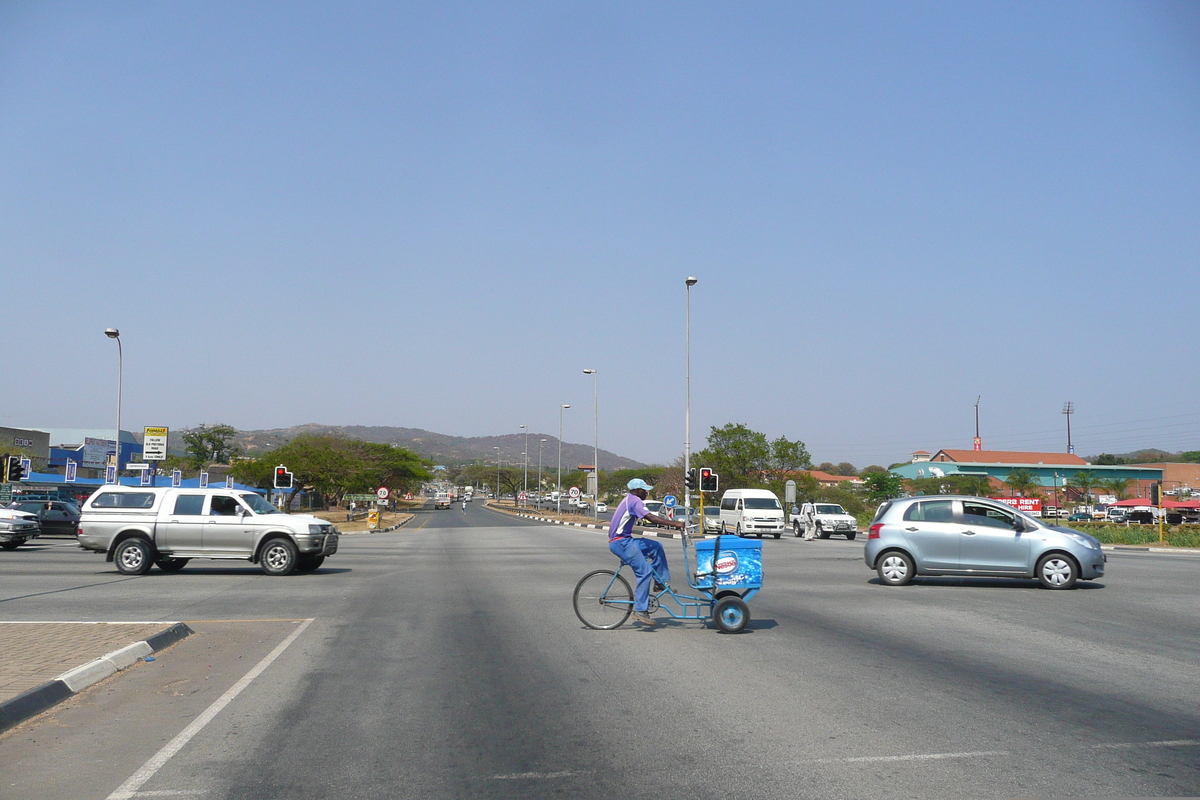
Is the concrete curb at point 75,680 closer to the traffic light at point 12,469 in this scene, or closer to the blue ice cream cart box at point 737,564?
the blue ice cream cart box at point 737,564

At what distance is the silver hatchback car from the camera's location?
1656cm

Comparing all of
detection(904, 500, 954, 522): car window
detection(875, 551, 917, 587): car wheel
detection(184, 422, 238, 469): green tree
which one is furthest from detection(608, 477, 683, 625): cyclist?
detection(184, 422, 238, 469): green tree

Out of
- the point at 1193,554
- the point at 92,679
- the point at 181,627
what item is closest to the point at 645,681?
the point at 92,679

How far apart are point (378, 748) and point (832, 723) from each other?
321 cm

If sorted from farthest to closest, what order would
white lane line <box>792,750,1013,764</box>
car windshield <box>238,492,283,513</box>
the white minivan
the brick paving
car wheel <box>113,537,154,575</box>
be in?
the white minivan, car windshield <box>238,492,283,513</box>, car wheel <box>113,537,154,575</box>, the brick paving, white lane line <box>792,750,1013,764</box>

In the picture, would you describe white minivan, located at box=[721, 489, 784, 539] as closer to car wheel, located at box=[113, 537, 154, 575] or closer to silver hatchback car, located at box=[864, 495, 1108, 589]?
silver hatchback car, located at box=[864, 495, 1108, 589]

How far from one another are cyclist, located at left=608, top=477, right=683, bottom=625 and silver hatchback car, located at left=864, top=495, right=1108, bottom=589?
26.1 feet

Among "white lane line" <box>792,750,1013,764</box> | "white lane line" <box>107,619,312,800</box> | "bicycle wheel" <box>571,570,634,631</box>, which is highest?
"bicycle wheel" <box>571,570,634,631</box>

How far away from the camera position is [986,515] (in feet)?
55.6

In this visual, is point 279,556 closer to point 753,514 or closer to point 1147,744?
point 1147,744

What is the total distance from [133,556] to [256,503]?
263cm

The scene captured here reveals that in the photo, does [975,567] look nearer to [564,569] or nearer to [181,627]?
[564,569]

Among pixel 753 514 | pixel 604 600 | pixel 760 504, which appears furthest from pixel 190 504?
pixel 760 504

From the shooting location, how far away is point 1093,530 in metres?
42.8
